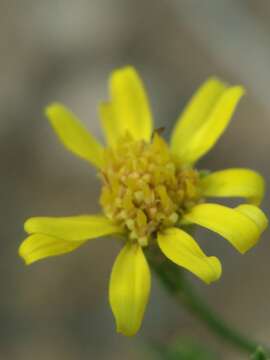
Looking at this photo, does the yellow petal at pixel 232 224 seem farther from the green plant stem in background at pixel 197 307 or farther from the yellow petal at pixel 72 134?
the yellow petal at pixel 72 134

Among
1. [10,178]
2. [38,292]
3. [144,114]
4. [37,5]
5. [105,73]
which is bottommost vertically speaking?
[38,292]

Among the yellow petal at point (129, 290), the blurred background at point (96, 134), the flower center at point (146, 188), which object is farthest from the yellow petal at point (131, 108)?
the blurred background at point (96, 134)

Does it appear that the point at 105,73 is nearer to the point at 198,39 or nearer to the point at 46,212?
the point at 198,39

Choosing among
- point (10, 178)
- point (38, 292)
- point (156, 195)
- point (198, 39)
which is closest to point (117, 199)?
point (156, 195)

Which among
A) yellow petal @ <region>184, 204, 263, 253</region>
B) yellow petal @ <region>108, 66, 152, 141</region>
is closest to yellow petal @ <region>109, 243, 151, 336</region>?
yellow petal @ <region>184, 204, 263, 253</region>

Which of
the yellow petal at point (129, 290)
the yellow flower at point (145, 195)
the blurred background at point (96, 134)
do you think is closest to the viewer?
the yellow petal at point (129, 290)

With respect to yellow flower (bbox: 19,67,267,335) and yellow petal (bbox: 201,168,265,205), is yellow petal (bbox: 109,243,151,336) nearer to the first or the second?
yellow flower (bbox: 19,67,267,335)
